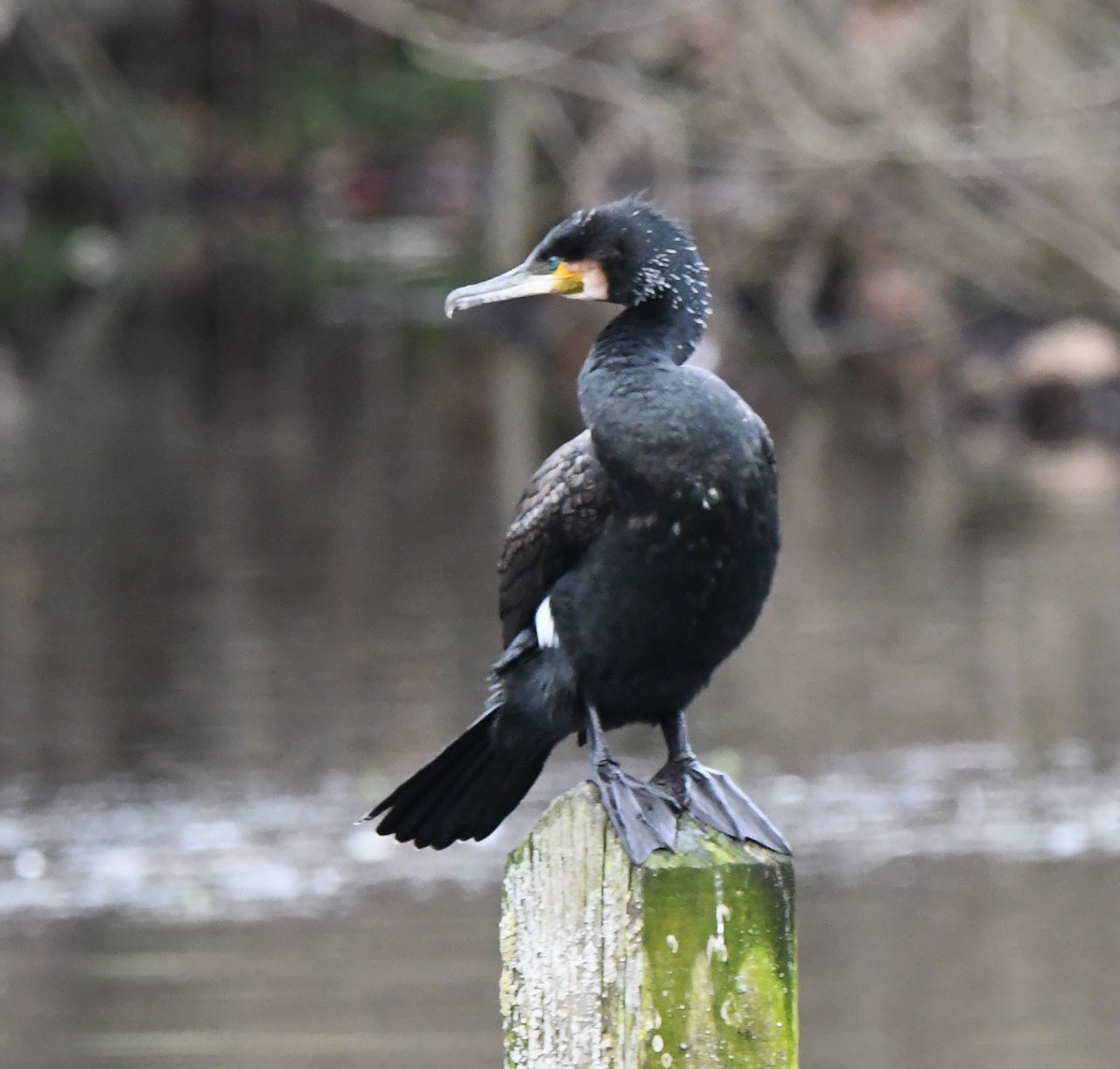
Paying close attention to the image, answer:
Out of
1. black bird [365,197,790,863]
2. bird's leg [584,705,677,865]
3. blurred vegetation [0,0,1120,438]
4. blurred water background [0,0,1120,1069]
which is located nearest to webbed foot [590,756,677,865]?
bird's leg [584,705,677,865]

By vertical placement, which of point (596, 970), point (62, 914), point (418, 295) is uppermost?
point (418, 295)

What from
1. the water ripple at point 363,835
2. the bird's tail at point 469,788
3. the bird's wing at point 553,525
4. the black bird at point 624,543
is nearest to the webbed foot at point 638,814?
the black bird at point 624,543

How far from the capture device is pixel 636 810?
10.1 feet

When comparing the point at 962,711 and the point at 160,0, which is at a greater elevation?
the point at 160,0

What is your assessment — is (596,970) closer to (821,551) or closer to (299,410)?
(821,551)

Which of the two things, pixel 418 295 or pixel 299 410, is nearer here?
pixel 299 410

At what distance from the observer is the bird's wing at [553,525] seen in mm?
3727

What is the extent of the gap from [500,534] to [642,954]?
1018 cm

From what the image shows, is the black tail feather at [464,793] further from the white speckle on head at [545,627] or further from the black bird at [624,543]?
the white speckle on head at [545,627]

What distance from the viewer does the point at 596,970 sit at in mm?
2902

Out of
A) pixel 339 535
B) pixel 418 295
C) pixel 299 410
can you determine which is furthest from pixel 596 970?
pixel 418 295

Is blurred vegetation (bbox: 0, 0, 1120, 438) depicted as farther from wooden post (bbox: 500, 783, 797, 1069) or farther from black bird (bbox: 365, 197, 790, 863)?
wooden post (bbox: 500, 783, 797, 1069)

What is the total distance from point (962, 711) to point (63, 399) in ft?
38.2

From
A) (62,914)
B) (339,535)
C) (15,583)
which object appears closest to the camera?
(62,914)
